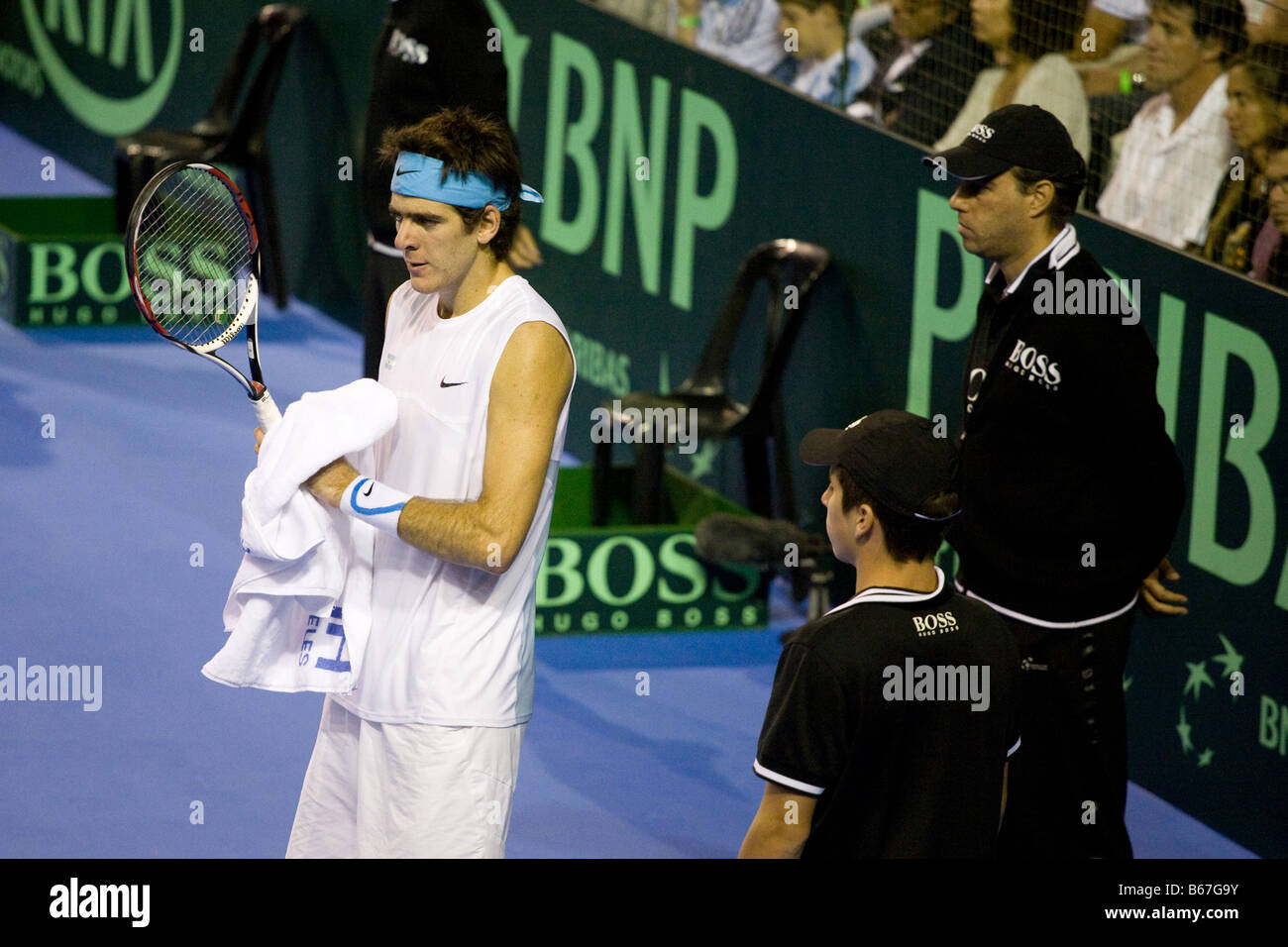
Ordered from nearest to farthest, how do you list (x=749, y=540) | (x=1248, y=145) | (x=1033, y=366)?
(x=1033, y=366) → (x=1248, y=145) → (x=749, y=540)

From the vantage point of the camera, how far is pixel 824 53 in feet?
25.2

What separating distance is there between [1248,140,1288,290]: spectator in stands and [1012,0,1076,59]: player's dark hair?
1.15 metres

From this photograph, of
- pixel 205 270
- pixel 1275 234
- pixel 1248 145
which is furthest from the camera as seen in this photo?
pixel 1248 145

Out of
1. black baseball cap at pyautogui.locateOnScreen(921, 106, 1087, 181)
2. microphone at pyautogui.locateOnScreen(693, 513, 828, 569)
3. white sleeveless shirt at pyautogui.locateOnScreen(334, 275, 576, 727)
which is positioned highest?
black baseball cap at pyautogui.locateOnScreen(921, 106, 1087, 181)

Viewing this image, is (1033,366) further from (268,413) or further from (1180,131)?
(1180,131)

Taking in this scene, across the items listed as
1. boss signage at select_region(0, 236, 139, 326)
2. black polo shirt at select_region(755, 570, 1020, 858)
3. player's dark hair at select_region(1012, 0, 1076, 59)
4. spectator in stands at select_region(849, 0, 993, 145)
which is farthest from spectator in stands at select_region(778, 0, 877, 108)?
black polo shirt at select_region(755, 570, 1020, 858)

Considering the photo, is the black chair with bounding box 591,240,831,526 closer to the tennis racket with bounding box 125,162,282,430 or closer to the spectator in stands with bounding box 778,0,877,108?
the spectator in stands with bounding box 778,0,877,108

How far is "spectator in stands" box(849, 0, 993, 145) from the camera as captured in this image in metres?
6.88

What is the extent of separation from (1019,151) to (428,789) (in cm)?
201

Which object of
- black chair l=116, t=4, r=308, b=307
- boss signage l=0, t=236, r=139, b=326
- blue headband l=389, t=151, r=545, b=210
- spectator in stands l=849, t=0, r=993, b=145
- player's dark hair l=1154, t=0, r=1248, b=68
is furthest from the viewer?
black chair l=116, t=4, r=308, b=307

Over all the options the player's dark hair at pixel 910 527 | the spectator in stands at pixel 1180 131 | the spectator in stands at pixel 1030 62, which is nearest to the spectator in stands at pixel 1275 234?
the spectator in stands at pixel 1180 131

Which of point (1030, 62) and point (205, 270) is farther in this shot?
point (1030, 62)

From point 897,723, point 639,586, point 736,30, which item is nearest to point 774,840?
point 897,723
